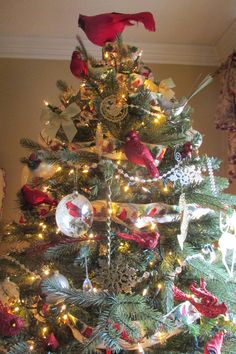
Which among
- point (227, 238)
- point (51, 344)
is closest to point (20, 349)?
point (51, 344)

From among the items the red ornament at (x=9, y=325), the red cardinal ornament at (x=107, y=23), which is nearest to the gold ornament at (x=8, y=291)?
the red ornament at (x=9, y=325)

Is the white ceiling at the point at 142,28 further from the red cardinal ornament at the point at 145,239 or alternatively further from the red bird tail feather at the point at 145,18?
the red cardinal ornament at the point at 145,239

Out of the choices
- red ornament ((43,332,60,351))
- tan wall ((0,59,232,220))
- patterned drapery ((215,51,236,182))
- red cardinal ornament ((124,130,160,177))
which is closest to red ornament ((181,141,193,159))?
red cardinal ornament ((124,130,160,177))

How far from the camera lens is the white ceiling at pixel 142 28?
158 centimetres

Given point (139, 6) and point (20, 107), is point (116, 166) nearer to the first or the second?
point (139, 6)

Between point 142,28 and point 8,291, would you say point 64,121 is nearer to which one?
point 8,291

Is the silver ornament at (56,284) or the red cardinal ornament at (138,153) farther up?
the red cardinal ornament at (138,153)

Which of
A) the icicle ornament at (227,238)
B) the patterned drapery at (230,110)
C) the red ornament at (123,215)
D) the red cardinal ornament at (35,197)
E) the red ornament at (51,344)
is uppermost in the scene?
the patterned drapery at (230,110)

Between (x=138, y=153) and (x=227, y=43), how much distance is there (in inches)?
53.6

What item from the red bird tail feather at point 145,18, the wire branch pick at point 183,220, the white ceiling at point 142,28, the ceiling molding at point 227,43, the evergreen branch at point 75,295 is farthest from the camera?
the ceiling molding at point 227,43

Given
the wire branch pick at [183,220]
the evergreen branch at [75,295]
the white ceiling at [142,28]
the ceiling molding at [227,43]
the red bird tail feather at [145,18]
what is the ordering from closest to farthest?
the evergreen branch at [75,295] → the wire branch pick at [183,220] → the red bird tail feather at [145,18] → the white ceiling at [142,28] → the ceiling molding at [227,43]

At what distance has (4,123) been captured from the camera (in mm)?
1880

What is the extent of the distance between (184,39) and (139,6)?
0.40m

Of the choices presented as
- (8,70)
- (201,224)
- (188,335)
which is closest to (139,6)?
(8,70)
